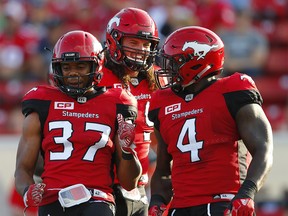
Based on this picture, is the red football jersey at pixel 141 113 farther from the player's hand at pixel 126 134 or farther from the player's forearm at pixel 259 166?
the player's forearm at pixel 259 166

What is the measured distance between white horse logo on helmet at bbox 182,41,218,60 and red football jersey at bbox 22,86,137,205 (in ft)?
1.93

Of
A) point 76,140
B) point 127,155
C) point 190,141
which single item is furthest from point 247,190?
point 76,140

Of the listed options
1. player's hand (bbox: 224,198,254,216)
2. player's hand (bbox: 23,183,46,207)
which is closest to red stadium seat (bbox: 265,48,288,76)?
player's hand (bbox: 23,183,46,207)

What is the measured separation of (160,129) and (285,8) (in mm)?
7184

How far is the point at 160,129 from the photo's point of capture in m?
5.81

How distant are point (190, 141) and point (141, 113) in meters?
0.98

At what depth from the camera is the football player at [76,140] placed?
5.72m

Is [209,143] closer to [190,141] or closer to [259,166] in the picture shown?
[190,141]

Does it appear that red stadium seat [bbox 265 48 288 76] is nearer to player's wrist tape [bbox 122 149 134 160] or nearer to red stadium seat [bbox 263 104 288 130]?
red stadium seat [bbox 263 104 288 130]

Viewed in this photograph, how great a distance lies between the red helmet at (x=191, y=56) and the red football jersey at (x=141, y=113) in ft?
2.41

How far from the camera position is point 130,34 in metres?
6.50

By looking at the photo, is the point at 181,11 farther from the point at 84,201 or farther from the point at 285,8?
the point at 84,201

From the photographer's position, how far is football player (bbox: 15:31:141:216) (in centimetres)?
572

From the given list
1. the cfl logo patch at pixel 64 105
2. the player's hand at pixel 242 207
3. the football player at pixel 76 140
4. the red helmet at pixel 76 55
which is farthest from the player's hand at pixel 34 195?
the player's hand at pixel 242 207
